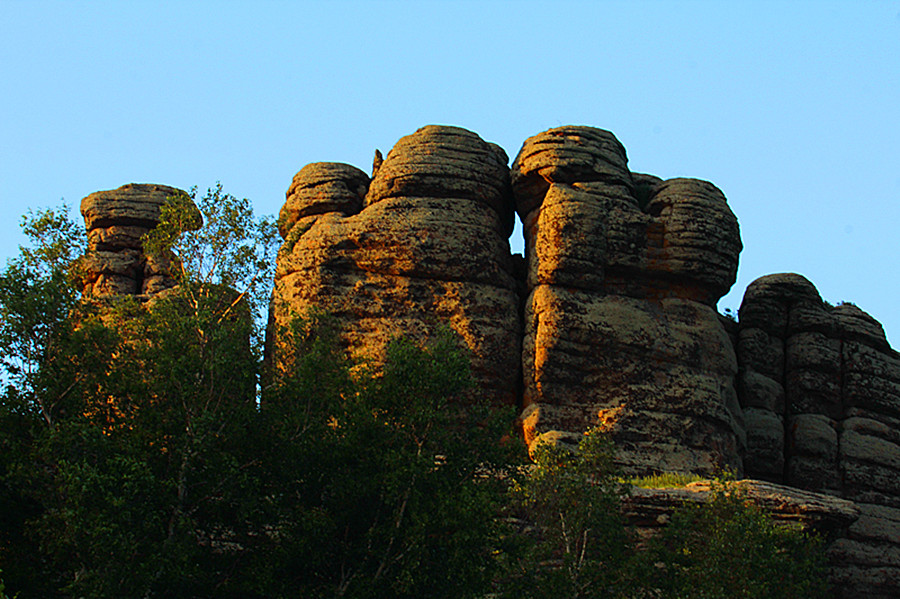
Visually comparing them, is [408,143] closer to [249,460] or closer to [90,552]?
[249,460]

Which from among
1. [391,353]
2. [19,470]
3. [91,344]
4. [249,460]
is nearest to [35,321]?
[91,344]

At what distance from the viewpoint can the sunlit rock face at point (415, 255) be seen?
47.0 metres

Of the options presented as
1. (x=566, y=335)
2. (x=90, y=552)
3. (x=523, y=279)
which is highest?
(x=523, y=279)

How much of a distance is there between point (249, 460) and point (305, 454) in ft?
6.34

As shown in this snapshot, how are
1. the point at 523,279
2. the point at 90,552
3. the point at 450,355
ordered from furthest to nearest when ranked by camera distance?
1. the point at 523,279
2. the point at 450,355
3. the point at 90,552

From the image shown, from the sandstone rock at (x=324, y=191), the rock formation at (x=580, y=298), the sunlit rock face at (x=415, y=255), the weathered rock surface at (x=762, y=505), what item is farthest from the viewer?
the sandstone rock at (x=324, y=191)

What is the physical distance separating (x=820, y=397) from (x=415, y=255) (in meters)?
24.3

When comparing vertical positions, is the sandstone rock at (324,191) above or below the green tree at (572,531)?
above

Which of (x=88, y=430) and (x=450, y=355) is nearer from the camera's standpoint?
(x=88, y=430)

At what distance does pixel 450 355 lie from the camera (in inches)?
1405

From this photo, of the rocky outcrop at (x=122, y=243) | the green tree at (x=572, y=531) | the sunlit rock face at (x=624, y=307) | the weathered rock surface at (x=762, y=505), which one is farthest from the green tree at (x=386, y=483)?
the rocky outcrop at (x=122, y=243)

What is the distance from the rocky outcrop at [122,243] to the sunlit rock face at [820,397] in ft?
107

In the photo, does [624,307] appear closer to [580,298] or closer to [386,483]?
[580,298]

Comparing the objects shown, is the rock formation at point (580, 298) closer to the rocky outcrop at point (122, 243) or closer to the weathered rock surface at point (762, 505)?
the rocky outcrop at point (122, 243)
